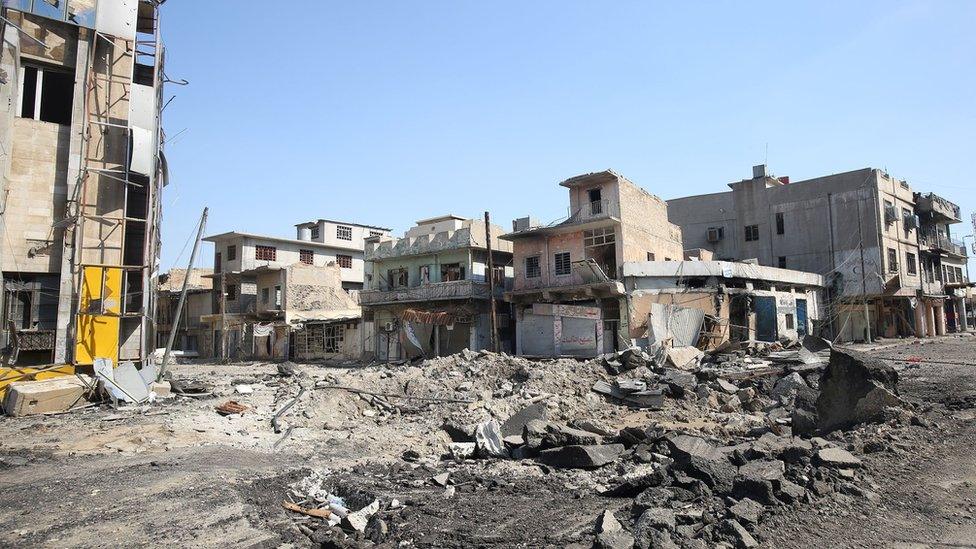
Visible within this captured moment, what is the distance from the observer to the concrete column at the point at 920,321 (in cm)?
4134

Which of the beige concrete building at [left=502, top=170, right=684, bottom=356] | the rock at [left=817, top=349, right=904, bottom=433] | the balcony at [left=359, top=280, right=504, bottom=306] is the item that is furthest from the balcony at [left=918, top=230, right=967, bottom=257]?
the rock at [left=817, top=349, right=904, bottom=433]

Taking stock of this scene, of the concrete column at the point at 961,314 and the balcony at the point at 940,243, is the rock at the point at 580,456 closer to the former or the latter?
the balcony at the point at 940,243

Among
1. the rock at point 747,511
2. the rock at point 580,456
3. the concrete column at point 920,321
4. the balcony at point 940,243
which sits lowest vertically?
the rock at point 580,456

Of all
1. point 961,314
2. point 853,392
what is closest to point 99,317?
point 853,392

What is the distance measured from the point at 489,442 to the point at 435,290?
25.1 meters

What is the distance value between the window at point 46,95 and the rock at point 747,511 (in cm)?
2050

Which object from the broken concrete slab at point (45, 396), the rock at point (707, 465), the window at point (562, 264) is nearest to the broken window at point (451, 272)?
the window at point (562, 264)

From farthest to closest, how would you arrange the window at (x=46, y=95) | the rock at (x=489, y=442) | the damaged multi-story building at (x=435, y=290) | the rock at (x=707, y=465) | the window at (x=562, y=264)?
1. the damaged multi-story building at (x=435, y=290)
2. the window at (x=562, y=264)
3. the window at (x=46, y=95)
4. the rock at (x=489, y=442)
5. the rock at (x=707, y=465)

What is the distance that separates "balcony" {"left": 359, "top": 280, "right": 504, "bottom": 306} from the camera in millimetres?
35156

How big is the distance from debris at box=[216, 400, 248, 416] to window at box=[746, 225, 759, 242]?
3879 cm

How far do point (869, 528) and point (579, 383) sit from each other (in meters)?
13.1

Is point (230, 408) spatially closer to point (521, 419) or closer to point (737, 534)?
point (521, 419)

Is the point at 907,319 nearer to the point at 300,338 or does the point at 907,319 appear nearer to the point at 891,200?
the point at 891,200

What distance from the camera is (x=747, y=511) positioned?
21.8 ft
